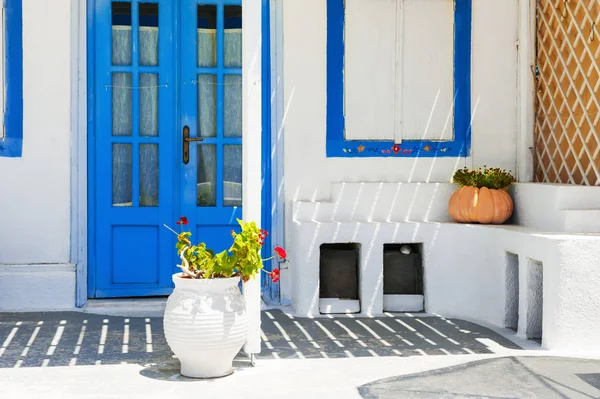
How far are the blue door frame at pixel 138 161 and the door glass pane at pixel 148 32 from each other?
6 cm

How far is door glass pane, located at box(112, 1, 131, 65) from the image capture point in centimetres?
605

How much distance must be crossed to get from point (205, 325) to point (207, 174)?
235 centimetres

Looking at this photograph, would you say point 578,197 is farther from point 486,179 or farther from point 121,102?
point 121,102

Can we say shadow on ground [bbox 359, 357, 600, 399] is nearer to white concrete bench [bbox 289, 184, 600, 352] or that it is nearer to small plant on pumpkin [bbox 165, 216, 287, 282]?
white concrete bench [bbox 289, 184, 600, 352]

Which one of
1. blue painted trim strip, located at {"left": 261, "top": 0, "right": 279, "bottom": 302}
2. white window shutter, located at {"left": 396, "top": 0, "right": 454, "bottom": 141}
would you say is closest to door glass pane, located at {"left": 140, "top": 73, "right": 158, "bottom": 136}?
blue painted trim strip, located at {"left": 261, "top": 0, "right": 279, "bottom": 302}

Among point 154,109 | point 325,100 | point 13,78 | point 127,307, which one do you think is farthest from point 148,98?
point 127,307

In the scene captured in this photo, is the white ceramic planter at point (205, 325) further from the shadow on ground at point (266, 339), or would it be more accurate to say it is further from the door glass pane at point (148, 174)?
the door glass pane at point (148, 174)

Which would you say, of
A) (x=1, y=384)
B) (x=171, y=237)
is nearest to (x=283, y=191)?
(x=171, y=237)

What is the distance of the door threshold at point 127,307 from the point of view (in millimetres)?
5758

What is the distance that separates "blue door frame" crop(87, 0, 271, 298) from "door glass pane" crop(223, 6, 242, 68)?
61 mm

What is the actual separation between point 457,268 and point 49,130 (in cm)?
300

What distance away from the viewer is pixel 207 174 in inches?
243

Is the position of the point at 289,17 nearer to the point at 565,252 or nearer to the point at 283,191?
the point at 283,191

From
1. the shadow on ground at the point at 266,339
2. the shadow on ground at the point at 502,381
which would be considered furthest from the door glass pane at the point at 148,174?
the shadow on ground at the point at 502,381
